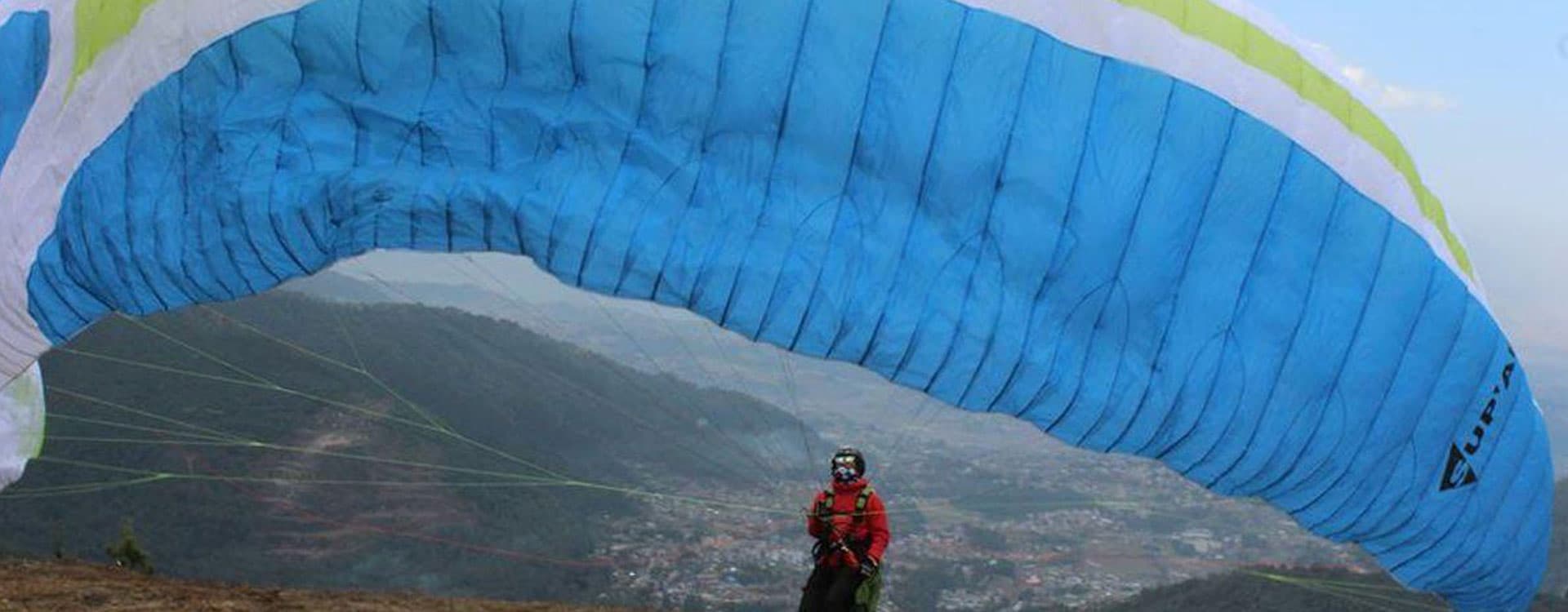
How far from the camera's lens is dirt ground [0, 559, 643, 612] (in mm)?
9219

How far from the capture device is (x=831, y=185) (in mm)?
→ 6492

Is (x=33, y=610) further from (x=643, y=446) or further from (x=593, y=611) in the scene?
(x=643, y=446)

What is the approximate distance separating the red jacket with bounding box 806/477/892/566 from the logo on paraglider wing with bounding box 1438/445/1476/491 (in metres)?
3.30

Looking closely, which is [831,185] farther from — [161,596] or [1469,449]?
[161,596]

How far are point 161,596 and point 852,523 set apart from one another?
577 cm

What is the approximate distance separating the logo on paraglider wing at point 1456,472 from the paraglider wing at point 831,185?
60cm

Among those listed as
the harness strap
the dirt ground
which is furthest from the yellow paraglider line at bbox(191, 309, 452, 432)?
the harness strap

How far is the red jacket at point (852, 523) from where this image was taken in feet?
22.2

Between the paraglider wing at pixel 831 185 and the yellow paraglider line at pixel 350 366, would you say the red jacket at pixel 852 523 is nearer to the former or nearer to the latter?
the paraglider wing at pixel 831 185

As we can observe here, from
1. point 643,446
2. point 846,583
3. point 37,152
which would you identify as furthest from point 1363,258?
point 643,446

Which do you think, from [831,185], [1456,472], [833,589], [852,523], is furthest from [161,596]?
[1456,472]

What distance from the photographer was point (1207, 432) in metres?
6.91

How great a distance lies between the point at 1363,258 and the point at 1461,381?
1.06 metres

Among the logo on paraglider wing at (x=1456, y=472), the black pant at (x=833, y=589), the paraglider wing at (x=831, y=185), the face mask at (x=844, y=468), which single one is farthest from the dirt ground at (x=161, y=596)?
the logo on paraglider wing at (x=1456, y=472)
